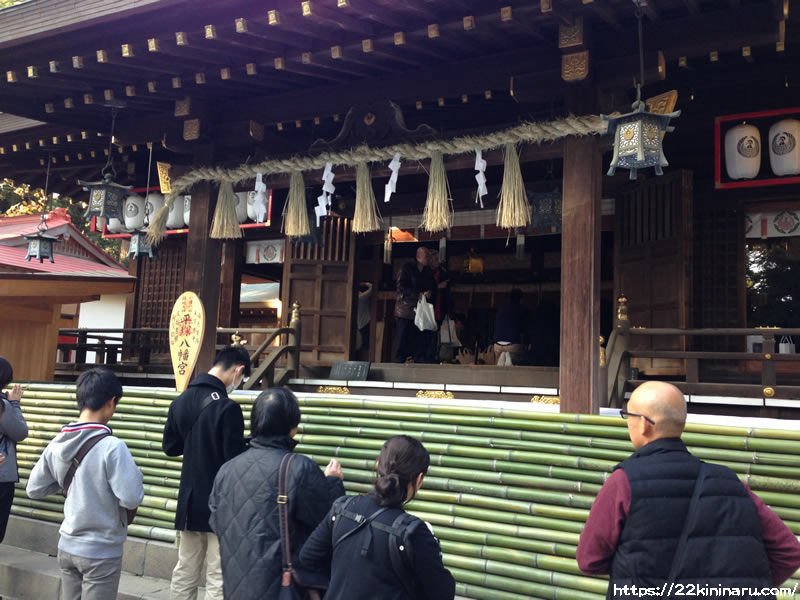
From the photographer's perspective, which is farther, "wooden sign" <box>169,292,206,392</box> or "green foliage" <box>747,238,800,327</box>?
"green foliage" <box>747,238,800,327</box>

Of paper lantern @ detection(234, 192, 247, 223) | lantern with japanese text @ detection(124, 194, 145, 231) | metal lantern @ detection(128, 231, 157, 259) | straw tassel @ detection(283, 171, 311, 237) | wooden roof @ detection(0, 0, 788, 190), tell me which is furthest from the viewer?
lantern with japanese text @ detection(124, 194, 145, 231)

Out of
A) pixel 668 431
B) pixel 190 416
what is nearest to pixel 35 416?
pixel 190 416

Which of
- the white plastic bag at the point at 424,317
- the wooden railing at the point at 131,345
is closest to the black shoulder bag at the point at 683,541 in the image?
the white plastic bag at the point at 424,317

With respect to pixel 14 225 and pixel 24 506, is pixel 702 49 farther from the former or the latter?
pixel 14 225

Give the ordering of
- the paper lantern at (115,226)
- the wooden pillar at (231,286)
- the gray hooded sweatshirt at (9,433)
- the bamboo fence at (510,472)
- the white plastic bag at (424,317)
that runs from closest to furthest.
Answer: the bamboo fence at (510,472), the gray hooded sweatshirt at (9,433), the white plastic bag at (424,317), the paper lantern at (115,226), the wooden pillar at (231,286)

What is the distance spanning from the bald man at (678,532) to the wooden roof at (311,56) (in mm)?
3779

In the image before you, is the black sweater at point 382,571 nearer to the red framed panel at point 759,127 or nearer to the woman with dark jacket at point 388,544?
the woman with dark jacket at point 388,544

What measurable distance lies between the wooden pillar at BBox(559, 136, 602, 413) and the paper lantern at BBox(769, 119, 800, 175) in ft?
7.12

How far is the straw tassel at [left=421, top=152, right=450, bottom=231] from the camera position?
251 inches

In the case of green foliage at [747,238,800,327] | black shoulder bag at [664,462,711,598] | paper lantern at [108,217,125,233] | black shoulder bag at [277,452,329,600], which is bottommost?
black shoulder bag at [277,452,329,600]

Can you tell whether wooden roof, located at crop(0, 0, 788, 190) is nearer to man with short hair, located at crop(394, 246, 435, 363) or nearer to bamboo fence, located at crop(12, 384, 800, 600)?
man with short hair, located at crop(394, 246, 435, 363)

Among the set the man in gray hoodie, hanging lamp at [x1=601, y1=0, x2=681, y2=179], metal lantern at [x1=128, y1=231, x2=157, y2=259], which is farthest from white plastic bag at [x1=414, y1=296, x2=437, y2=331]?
the man in gray hoodie

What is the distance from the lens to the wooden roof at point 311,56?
5355 millimetres

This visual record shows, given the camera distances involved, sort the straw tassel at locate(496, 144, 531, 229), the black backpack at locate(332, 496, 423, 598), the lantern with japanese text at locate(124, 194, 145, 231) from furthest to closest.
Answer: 1. the lantern with japanese text at locate(124, 194, 145, 231)
2. the straw tassel at locate(496, 144, 531, 229)
3. the black backpack at locate(332, 496, 423, 598)
